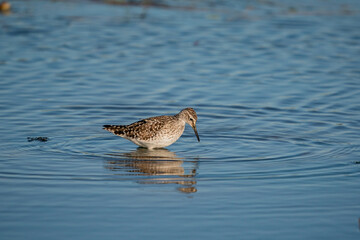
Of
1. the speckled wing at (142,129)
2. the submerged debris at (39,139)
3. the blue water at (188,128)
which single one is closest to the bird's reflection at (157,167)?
the blue water at (188,128)

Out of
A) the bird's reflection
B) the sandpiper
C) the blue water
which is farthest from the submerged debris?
the bird's reflection

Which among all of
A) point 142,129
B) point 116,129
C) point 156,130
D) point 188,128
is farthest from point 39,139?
point 188,128

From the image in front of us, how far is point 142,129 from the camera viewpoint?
1253cm

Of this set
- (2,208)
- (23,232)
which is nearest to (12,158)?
(2,208)

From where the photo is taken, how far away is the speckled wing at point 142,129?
12477 mm

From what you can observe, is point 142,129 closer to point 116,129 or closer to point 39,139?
point 116,129

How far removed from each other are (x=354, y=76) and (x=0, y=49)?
1131cm

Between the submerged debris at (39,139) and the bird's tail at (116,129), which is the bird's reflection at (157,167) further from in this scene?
the submerged debris at (39,139)

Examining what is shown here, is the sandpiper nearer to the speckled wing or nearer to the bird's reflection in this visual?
the speckled wing

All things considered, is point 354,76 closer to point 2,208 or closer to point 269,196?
point 269,196

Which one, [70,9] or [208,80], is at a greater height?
[70,9]

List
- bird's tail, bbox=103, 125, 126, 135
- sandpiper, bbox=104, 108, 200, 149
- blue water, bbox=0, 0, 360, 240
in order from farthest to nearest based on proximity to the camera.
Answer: bird's tail, bbox=103, 125, 126, 135, sandpiper, bbox=104, 108, 200, 149, blue water, bbox=0, 0, 360, 240

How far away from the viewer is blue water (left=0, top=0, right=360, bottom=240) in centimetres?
863

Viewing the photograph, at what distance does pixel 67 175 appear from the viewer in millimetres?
10336
